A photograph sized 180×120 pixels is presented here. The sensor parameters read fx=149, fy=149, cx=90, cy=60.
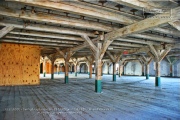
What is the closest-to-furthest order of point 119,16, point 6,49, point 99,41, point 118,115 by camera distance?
point 118,115 < point 119,16 < point 99,41 < point 6,49

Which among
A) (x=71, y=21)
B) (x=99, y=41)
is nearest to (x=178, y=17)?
(x=71, y=21)

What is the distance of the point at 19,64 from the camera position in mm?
10594

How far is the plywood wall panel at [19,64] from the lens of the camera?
10180 millimetres

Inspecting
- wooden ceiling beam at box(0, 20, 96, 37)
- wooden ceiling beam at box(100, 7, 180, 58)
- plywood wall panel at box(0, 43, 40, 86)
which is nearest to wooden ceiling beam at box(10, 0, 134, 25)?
wooden ceiling beam at box(100, 7, 180, 58)

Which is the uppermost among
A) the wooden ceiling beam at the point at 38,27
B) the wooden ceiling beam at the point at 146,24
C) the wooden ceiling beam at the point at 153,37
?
the wooden ceiling beam at the point at 38,27

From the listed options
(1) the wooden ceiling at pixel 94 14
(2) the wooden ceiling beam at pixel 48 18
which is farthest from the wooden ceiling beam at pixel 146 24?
(2) the wooden ceiling beam at pixel 48 18

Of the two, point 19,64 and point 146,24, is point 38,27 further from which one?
point 19,64

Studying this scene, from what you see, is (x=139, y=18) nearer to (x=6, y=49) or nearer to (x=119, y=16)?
(x=119, y=16)

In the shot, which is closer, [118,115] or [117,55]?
[118,115]

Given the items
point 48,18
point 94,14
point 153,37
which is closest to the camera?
point 94,14

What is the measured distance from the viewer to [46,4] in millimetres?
3980

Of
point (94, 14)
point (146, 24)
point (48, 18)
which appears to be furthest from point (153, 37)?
point (48, 18)

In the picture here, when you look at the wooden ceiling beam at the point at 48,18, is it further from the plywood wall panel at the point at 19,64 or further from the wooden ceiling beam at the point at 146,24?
the plywood wall panel at the point at 19,64

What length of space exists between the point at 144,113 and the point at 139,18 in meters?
3.26
